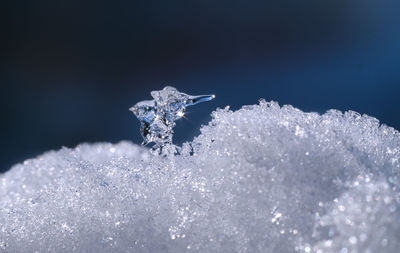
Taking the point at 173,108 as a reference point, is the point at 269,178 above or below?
below

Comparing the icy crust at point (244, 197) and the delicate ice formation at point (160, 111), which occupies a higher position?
the delicate ice formation at point (160, 111)

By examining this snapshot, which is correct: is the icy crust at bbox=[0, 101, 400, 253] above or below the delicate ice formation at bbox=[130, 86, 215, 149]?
below

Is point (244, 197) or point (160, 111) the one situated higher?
point (160, 111)

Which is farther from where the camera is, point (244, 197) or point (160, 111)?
point (160, 111)

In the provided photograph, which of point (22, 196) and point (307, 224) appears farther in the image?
point (22, 196)

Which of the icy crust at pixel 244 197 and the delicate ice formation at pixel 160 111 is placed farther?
the delicate ice formation at pixel 160 111

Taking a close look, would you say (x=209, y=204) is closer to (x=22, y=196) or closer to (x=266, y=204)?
(x=266, y=204)

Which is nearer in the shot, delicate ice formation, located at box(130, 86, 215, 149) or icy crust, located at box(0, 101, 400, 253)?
icy crust, located at box(0, 101, 400, 253)

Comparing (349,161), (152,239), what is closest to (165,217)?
(152,239)
